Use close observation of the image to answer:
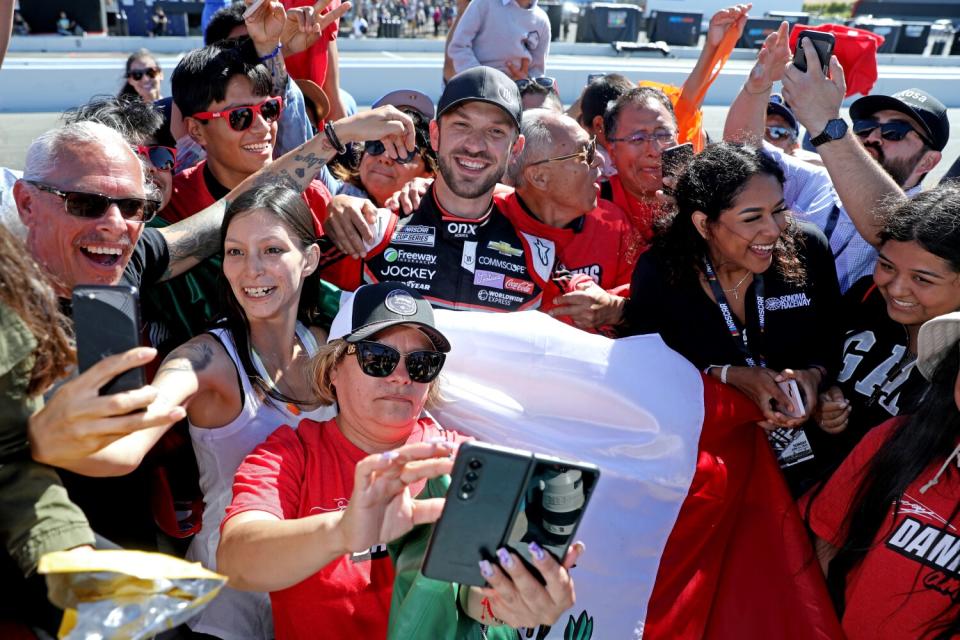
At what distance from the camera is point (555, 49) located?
22328 millimetres

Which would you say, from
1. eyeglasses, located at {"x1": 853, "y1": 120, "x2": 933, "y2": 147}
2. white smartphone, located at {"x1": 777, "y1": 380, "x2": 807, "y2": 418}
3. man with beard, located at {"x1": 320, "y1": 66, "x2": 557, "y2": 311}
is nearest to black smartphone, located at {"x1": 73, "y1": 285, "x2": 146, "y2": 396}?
man with beard, located at {"x1": 320, "y1": 66, "x2": 557, "y2": 311}

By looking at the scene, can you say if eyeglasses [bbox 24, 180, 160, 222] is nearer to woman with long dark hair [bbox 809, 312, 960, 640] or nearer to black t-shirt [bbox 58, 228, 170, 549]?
black t-shirt [bbox 58, 228, 170, 549]

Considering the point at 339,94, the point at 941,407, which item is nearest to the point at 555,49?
the point at 339,94

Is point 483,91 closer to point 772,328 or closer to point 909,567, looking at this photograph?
point 772,328

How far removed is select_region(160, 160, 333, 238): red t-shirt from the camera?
3.40 m

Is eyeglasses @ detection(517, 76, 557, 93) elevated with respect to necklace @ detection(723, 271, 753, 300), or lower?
elevated

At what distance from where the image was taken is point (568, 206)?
3.59 meters

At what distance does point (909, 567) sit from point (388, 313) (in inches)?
61.3

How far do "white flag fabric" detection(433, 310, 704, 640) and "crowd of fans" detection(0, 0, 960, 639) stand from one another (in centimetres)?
14

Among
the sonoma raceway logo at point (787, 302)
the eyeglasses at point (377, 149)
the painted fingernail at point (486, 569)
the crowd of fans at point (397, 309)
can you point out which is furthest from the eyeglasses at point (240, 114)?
the painted fingernail at point (486, 569)

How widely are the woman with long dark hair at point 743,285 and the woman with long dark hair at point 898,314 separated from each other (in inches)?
3.6

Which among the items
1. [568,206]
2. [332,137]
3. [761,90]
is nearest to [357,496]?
[332,137]

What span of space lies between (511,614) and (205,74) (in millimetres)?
2727

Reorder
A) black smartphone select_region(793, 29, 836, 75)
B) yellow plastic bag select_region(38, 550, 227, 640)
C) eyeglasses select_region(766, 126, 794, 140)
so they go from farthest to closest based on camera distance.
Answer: eyeglasses select_region(766, 126, 794, 140)
black smartphone select_region(793, 29, 836, 75)
yellow plastic bag select_region(38, 550, 227, 640)
